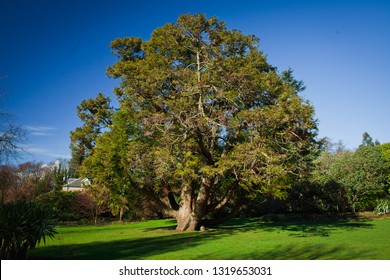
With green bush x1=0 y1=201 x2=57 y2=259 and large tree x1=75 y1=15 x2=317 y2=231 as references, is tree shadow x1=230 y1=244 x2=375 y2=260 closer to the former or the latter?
large tree x1=75 y1=15 x2=317 y2=231

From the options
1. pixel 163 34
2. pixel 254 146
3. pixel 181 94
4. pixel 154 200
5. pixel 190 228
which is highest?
pixel 163 34

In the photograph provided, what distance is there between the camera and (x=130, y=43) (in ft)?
75.9

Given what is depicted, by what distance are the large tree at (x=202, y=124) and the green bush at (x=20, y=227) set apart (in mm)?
7148

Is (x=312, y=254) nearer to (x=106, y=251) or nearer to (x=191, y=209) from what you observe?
(x=106, y=251)

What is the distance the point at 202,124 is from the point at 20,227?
950cm

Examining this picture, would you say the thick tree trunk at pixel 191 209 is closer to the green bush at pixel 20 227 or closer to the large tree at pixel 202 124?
the large tree at pixel 202 124

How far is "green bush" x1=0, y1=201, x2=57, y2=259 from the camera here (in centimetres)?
914

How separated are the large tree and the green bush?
7.15 meters

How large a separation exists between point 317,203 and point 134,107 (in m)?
19.4

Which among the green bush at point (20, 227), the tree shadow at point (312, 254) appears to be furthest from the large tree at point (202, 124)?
the green bush at point (20, 227)

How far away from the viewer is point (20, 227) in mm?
9273

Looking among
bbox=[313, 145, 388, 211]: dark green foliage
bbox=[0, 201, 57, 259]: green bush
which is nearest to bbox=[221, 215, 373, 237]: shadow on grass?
bbox=[313, 145, 388, 211]: dark green foliage

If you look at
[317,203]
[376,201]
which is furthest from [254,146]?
[376,201]
